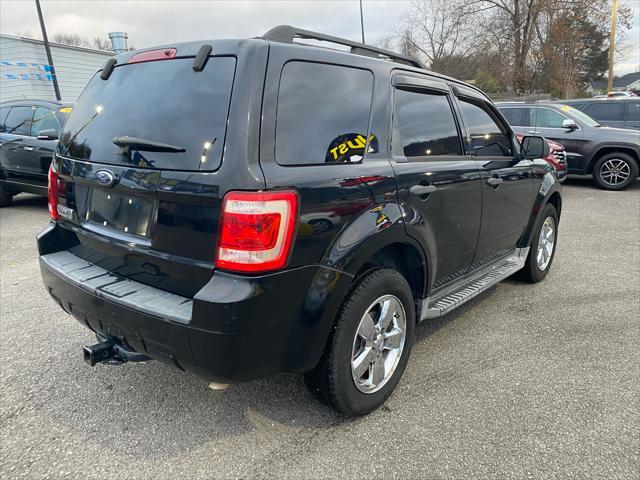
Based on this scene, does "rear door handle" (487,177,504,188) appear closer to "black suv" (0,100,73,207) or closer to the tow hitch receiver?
the tow hitch receiver

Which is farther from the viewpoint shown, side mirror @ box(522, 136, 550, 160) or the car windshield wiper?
side mirror @ box(522, 136, 550, 160)

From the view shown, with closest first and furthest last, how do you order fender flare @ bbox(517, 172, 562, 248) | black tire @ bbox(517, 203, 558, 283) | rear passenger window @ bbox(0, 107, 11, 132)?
fender flare @ bbox(517, 172, 562, 248)
black tire @ bbox(517, 203, 558, 283)
rear passenger window @ bbox(0, 107, 11, 132)

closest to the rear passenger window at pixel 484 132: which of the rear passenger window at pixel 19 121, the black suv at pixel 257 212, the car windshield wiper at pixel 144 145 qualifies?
the black suv at pixel 257 212

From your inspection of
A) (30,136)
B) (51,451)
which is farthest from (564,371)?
(30,136)

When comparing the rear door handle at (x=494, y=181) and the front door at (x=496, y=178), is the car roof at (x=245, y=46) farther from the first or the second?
the rear door handle at (x=494, y=181)

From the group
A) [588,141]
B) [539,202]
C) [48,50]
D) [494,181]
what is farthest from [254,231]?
[48,50]

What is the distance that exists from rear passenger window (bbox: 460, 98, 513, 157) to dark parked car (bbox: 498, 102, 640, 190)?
6.94 metres

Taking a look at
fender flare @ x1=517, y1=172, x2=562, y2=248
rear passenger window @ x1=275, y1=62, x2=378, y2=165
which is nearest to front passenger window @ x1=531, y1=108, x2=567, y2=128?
fender flare @ x1=517, y1=172, x2=562, y2=248

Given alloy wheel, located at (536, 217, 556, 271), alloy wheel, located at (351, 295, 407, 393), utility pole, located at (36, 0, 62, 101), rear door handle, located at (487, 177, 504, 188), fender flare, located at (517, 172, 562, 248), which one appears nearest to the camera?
alloy wheel, located at (351, 295, 407, 393)

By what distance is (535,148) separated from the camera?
4020 mm

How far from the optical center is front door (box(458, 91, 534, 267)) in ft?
11.2

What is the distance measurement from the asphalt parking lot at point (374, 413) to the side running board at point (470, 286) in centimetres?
37

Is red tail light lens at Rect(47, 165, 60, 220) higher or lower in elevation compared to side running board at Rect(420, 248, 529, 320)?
higher

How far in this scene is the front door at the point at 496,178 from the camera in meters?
3.41
